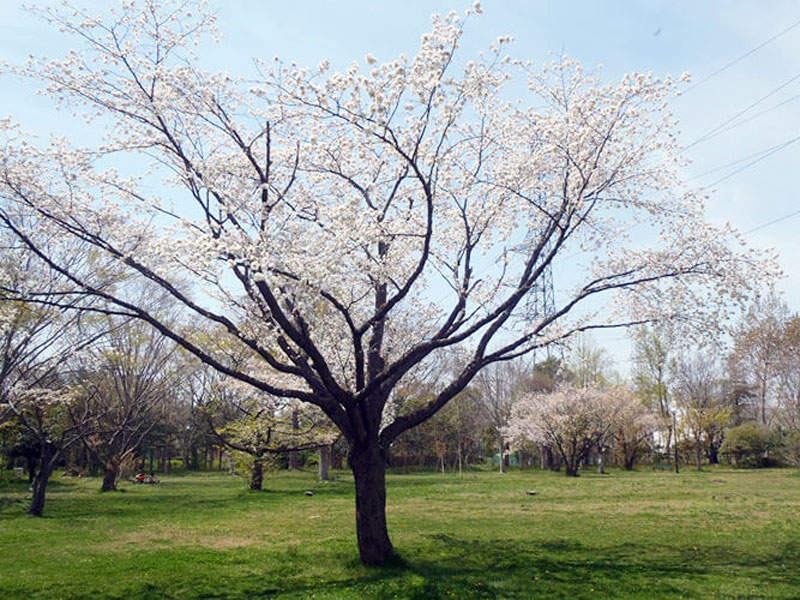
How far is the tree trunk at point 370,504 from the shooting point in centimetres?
972

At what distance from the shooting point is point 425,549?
11.0 m

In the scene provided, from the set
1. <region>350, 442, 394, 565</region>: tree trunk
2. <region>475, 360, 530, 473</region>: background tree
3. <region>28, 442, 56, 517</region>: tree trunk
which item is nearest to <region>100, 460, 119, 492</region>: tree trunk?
<region>28, 442, 56, 517</region>: tree trunk

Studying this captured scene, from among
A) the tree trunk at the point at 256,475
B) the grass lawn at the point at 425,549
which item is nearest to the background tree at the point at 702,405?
the grass lawn at the point at 425,549

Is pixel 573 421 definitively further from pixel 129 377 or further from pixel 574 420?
pixel 129 377

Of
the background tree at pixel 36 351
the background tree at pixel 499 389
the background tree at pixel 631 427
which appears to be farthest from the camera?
the background tree at pixel 499 389

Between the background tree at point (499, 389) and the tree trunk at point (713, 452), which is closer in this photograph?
the tree trunk at point (713, 452)

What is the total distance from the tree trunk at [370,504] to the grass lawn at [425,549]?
0.31 meters

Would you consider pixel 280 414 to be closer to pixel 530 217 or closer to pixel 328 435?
pixel 328 435

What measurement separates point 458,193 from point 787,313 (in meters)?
40.0

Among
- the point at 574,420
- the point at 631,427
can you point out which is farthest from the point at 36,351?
the point at 631,427

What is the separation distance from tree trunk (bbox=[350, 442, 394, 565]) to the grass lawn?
12.1 inches

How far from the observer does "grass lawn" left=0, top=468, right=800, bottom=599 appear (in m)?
8.34

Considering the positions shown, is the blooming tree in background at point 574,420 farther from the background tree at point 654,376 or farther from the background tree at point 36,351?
the background tree at point 36,351

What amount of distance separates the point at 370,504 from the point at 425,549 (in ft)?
6.31
